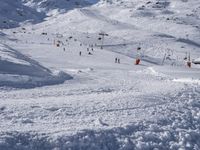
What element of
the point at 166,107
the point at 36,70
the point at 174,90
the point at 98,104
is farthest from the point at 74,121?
the point at 36,70

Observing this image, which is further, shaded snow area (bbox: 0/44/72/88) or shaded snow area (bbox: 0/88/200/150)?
shaded snow area (bbox: 0/44/72/88)

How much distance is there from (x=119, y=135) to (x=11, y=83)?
8864 millimetres

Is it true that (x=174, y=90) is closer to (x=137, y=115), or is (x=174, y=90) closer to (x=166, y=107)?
(x=166, y=107)

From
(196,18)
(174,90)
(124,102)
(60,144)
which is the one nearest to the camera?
(60,144)

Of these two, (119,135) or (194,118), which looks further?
(194,118)

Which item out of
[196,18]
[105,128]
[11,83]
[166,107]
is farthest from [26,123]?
[196,18]

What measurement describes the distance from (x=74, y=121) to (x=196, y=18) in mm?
166497

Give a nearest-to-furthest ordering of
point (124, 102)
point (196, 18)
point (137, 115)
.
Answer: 1. point (137, 115)
2. point (124, 102)
3. point (196, 18)

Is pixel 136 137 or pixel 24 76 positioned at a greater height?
pixel 24 76

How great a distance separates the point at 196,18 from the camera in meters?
175

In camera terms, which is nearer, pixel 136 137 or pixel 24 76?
pixel 136 137

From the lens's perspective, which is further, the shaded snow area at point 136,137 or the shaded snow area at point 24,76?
the shaded snow area at point 24,76

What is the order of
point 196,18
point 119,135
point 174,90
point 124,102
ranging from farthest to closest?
point 196,18, point 174,90, point 124,102, point 119,135

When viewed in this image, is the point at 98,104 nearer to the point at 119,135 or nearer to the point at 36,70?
the point at 119,135
